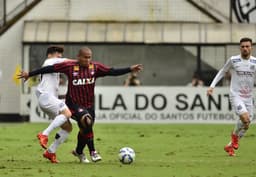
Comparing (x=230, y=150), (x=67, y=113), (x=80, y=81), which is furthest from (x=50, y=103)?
(x=230, y=150)

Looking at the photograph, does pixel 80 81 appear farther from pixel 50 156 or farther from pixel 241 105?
pixel 241 105

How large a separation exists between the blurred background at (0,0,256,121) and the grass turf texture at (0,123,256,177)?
1168 cm

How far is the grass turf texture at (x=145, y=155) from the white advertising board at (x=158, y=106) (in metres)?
3.66

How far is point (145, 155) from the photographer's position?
17.5 meters

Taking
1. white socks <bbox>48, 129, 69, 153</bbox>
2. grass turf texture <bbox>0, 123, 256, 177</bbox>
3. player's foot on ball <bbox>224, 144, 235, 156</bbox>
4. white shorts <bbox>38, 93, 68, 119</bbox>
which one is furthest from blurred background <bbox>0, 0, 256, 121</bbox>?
white socks <bbox>48, 129, 69, 153</bbox>

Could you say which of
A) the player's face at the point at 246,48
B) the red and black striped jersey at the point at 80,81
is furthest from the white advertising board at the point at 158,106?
the red and black striped jersey at the point at 80,81

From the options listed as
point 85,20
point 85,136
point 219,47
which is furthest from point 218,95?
point 85,136

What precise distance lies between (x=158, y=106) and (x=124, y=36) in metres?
8.24

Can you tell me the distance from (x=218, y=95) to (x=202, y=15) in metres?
9.74

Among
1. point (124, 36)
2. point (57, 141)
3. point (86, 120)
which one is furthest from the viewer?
point (124, 36)

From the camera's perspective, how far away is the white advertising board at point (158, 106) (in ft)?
104

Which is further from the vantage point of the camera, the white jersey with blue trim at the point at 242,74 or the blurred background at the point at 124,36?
the blurred background at the point at 124,36

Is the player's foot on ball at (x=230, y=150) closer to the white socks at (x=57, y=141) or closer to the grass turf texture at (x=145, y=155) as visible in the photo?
the grass turf texture at (x=145, y=155)

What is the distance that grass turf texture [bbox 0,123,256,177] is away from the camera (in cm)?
1350
